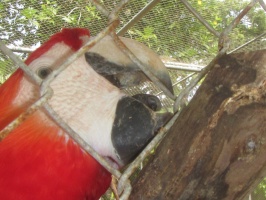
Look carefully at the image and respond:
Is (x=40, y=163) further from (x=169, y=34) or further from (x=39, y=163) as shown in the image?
(x=169, y=34)

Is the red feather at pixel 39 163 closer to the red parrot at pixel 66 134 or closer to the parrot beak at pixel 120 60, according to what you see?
the red parrot at pixel 66 134

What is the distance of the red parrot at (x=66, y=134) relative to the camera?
2.00ft

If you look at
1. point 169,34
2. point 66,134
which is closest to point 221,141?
point 66,134

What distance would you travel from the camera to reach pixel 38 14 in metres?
2.04

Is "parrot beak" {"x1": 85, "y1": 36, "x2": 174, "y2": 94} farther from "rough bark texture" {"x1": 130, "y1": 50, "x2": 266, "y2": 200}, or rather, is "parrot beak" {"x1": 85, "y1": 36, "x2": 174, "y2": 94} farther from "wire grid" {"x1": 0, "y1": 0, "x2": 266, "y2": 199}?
"wire grid" {"x1": 0, "y1": 0, "x2": 266, "y2": 199}

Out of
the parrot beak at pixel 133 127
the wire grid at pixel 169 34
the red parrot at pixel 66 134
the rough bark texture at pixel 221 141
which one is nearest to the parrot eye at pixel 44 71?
the red parrot at pixel 66 134

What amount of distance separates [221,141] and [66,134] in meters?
0.29

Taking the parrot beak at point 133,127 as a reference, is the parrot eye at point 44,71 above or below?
above

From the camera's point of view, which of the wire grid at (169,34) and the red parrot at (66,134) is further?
the wire grid at (169,34)

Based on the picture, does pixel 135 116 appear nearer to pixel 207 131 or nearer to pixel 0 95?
pixel 207 131

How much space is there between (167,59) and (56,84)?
53.7 inches

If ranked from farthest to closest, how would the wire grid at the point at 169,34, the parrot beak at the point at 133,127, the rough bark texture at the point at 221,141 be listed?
the wire grid at the point at 169,34, the parrot beak at the point at 133,127, the rough bark texture at the point at 221,141

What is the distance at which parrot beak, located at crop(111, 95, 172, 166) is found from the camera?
598mm

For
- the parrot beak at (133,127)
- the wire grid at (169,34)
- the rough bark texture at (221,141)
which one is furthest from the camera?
the wire grid at (169,34)
